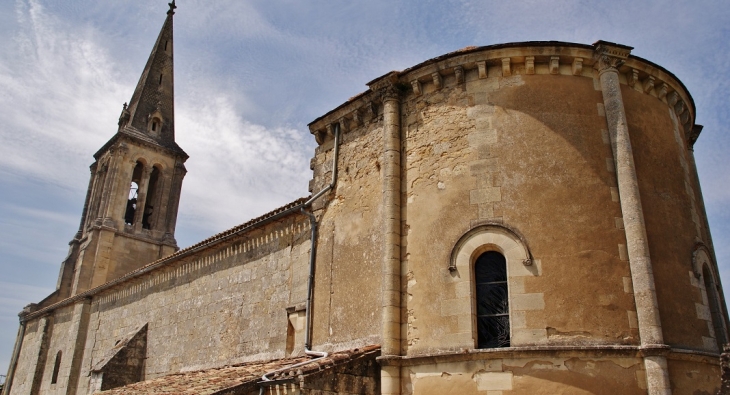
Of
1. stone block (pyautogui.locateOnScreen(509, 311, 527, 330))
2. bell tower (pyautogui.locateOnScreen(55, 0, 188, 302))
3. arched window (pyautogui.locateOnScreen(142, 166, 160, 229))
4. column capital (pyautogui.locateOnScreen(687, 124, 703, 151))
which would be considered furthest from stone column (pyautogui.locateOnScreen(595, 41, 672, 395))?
arched window (pyautogui.locateOnScreen(142, 166, 160, 229))

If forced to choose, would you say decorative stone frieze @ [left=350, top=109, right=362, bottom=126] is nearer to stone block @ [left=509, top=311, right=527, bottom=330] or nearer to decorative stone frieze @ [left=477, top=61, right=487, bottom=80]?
decorative stone frieze @ [left=477, top=61, right=487, bottom=80]

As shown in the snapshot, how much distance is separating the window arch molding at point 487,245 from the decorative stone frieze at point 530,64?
2.63m

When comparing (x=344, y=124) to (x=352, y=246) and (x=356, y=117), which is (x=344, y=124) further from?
(x=352, y=246)

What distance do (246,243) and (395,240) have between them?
5.70 m

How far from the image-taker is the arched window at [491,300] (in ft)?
27.7

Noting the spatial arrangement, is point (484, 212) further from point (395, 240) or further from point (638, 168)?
point (638, 168)

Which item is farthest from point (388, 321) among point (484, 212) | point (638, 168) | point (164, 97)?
point (164, 97)

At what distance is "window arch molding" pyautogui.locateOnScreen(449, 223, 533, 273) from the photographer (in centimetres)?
857

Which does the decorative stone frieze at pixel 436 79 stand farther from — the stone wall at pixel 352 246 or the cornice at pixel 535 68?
the stone wall at pixel 352 246

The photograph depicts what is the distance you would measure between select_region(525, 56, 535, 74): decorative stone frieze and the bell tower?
870 inches

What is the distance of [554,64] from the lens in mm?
9445

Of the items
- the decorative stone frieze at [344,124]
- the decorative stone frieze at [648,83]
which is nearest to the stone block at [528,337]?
the decorative stone frieze at [648,83]

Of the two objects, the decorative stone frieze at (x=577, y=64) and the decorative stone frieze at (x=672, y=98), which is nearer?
the decorative stone frieze at (x=577, y=64)

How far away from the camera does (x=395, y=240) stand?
373 inches
